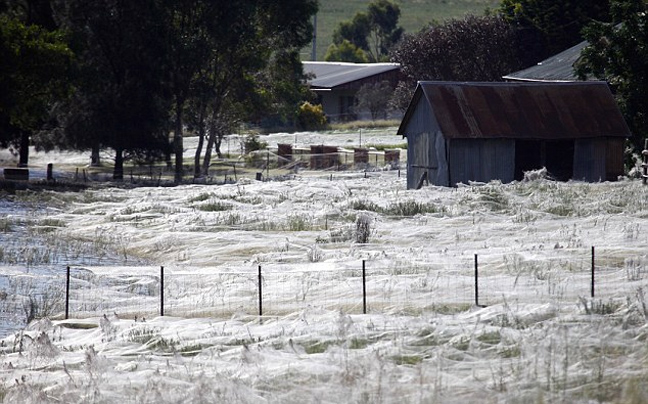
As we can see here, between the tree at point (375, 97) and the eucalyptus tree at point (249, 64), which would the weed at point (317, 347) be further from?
the tree at point (375, 97)

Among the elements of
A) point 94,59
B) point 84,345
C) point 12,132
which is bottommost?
point 84,345

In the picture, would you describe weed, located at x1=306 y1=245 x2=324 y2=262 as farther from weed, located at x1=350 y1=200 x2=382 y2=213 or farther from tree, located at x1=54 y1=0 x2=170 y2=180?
tree, located at x1=54 y1=0 x2=170 y2=180

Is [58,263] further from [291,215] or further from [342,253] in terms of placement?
[291,215]

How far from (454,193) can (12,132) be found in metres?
22.0

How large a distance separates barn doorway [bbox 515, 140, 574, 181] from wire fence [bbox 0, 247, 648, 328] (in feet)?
58.0

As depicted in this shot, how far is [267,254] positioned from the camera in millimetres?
21000

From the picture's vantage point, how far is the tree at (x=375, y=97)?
78.4 meters

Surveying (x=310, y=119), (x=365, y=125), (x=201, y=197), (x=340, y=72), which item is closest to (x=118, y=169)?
(x=201, y=197)

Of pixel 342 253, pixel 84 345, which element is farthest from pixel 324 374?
pixel 342 253

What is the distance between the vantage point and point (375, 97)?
257 feet

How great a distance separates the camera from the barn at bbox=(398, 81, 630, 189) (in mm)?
35250

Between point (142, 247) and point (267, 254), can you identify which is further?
point (142, 247)

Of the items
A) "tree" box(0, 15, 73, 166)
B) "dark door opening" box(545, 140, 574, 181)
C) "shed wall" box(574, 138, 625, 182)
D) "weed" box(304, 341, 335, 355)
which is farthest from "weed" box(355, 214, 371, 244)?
"tree" box(0, 15, 73, 166)

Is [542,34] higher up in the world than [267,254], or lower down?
higher up
